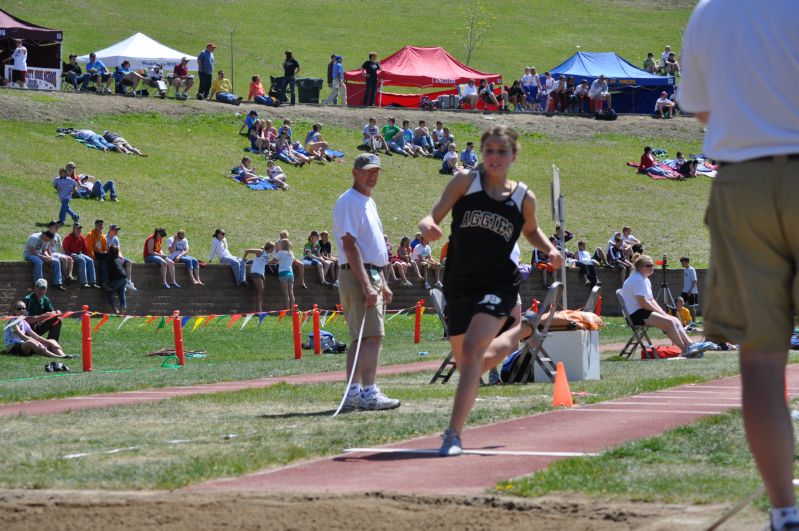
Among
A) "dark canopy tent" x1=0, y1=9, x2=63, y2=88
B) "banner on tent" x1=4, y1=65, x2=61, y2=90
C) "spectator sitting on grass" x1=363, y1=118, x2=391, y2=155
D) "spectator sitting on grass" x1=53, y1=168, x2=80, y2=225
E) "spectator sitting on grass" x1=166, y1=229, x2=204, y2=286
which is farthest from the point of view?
"spectator sitting on grass" x1=363, y1=118, x2=391, y2=155

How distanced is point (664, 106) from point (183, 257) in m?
32.7

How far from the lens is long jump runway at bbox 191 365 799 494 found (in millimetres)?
6148

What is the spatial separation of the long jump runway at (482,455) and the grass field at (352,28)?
57.7m

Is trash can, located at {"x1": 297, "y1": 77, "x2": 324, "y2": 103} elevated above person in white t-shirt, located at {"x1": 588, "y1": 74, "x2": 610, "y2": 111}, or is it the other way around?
person in white t-shirt, located at {"x1": 588, "y1": 74, "x2": 610, "y2": 111}

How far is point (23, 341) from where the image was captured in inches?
813

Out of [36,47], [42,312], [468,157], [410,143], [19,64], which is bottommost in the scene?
[42,312]

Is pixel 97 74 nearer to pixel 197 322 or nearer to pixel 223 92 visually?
pixel 223 92

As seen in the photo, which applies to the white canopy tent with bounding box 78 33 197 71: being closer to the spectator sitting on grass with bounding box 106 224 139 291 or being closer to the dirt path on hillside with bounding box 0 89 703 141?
the dirt path on hillside with bounding box 0 89 703 141

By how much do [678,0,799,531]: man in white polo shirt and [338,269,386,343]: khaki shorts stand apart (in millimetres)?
5699

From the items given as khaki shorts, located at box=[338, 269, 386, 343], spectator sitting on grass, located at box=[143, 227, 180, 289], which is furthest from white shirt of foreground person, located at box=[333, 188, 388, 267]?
spectator sitting on grass, located at box=[143, 227, 180, 289]

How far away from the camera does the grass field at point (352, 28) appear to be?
71.9m

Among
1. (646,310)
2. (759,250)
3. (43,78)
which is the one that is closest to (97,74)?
(43,78)

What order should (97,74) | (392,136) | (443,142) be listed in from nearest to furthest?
1. (97,74)
2. (392,136)
3. (443,142)

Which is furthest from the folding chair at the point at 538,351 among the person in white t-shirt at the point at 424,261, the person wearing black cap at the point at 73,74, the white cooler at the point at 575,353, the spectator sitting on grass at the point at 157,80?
the person wearing black cap at the point at 73,74
